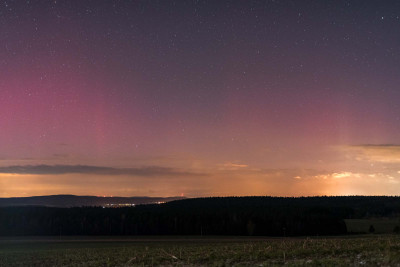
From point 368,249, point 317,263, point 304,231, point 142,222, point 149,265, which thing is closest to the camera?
point 317,263

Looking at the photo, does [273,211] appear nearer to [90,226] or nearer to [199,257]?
[90,226]

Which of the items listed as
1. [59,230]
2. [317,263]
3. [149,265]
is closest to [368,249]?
[317,263]

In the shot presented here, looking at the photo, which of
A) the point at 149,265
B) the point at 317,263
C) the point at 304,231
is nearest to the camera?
the point at 317,263

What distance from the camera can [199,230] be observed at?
143 m

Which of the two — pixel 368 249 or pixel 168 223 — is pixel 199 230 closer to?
pixel 168 223

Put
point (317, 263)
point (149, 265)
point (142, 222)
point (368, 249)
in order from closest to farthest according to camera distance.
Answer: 1. point (317, 263)
2. point (368, 249)
3. point (149, 265)
4. point (142, 222)

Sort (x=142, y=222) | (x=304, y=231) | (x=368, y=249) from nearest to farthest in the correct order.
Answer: (x=368, y=249), (x=304, y=231), (x=142, y=222)

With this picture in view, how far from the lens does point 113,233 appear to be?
5989 inches

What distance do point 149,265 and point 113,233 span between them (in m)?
133

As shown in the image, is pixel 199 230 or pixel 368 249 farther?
pixel 199 230

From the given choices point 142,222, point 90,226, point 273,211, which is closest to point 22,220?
point 90,226

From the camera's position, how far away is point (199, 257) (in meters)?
24.8

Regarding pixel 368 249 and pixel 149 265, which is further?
pixel 149 265

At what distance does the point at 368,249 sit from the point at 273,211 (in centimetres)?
14163
